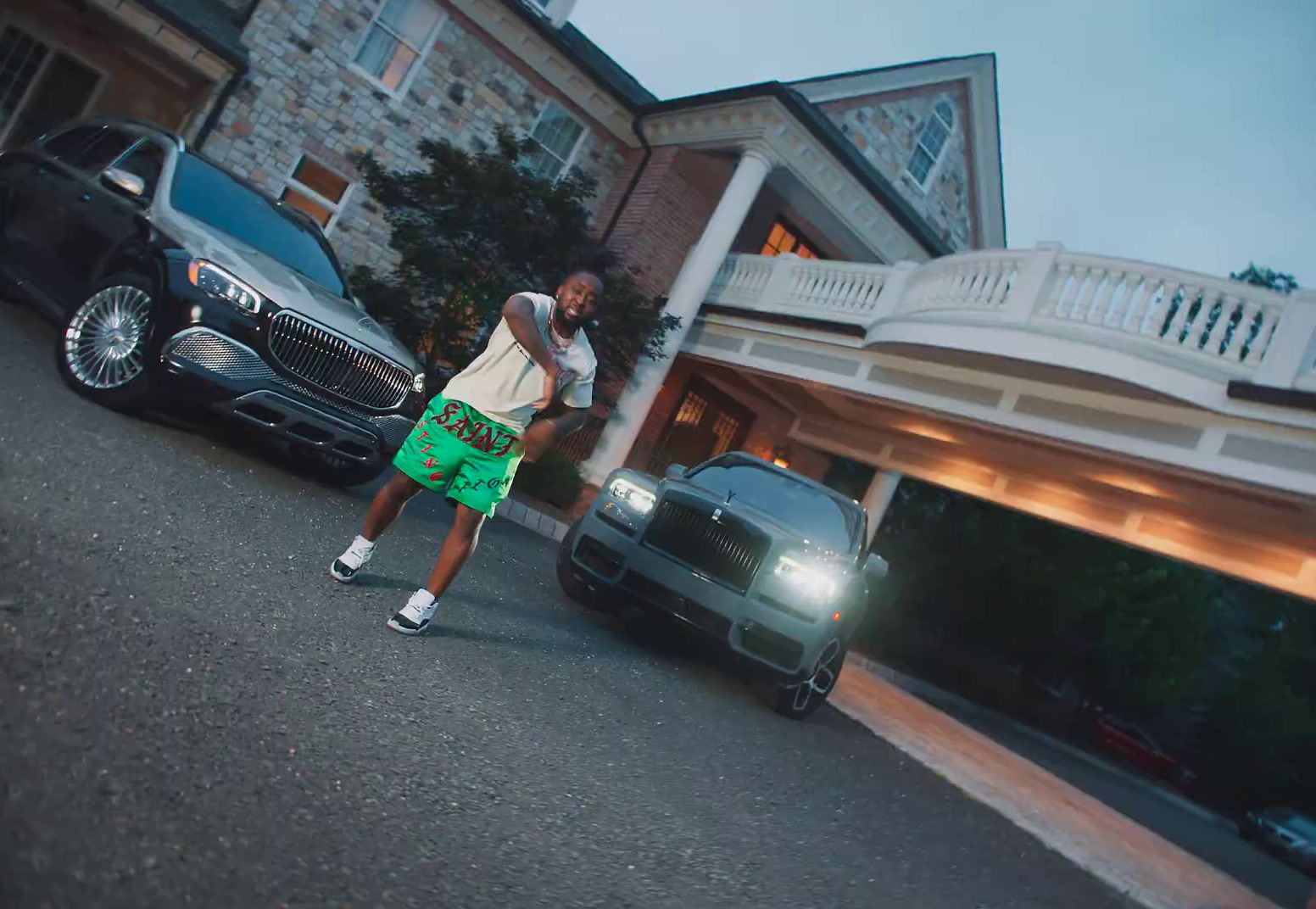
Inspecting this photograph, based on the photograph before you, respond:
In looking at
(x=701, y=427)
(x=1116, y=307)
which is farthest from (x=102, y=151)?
(x=701, y=427)

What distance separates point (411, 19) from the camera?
14.5 metres

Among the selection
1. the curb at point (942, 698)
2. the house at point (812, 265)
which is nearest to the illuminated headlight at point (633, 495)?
the curb at point (942, 698)

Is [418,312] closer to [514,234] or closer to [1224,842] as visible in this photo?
[514,234]

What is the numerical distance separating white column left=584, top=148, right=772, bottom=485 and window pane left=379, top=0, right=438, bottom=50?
625 cm

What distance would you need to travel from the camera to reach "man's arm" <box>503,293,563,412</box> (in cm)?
351

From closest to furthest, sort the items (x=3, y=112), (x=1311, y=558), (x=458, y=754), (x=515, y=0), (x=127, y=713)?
(x=127, y=713), (x=458, y=754), (x=1311, y=558), (x=3, y=112), (x=515, y=0)

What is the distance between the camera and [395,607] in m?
4.05

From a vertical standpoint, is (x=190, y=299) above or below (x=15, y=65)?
below

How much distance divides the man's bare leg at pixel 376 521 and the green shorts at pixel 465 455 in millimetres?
88

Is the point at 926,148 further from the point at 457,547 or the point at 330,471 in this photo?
the point at 457,547

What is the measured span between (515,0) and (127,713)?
15.4 metres

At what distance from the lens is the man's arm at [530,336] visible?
3514 mm

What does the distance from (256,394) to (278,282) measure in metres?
0.86

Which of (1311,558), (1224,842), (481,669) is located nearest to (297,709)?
(481,669)
